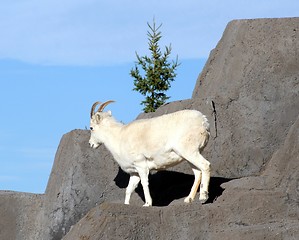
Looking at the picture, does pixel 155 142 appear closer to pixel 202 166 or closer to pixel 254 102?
pixel 202 166

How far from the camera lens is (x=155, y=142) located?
15547 mm

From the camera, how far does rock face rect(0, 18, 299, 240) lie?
1409 centimetres

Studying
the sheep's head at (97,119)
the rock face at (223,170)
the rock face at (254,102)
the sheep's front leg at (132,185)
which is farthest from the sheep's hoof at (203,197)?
the sheep's head at (97,119)

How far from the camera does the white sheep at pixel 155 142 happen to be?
15.1m

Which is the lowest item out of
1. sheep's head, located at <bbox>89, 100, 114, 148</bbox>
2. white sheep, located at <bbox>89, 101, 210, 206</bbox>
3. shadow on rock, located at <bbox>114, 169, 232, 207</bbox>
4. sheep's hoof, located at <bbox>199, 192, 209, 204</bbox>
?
sheep's hoof, located at <bbox>199, 192, 209, 204</bbox>

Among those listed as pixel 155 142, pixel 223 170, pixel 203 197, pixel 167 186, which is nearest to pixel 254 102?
pixel 223 170

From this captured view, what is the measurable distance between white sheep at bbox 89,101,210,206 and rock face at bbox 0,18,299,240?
0.55 metres

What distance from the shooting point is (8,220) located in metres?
19.5

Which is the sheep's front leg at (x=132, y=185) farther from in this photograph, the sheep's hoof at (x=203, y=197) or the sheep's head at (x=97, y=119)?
the sheep's hoof at (x=203, y=197)

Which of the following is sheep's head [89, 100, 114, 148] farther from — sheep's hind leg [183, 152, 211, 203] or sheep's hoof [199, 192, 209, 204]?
sheep's hoof [199, 192, 209, 204]

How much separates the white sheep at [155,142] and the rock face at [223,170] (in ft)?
1.79

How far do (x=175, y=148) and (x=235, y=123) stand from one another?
220cm

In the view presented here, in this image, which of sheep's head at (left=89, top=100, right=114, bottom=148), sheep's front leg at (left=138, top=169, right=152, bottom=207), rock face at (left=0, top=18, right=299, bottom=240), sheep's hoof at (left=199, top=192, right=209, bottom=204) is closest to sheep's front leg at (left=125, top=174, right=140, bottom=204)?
rock face at (left=0, top=18, right=299, bottom=240)

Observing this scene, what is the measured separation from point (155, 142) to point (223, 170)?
197 cm
